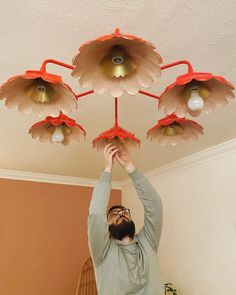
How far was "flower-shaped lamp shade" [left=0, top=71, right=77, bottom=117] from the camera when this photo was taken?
0.93m

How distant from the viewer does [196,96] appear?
3.08 ft

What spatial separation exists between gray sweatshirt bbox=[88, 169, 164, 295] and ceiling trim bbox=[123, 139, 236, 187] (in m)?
1.37

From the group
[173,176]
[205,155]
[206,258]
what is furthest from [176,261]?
[205,155]

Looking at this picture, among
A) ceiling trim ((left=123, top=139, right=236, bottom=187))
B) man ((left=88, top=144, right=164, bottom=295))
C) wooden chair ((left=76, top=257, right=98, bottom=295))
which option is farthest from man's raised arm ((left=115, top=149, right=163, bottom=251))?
wooden chair ((left=76, top=257, right=98, bottom=295))

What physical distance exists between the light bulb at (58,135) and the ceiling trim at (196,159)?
1.77 metres

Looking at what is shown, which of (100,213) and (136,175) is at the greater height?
(136,175)

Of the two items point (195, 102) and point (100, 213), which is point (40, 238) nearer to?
point (100, 213)

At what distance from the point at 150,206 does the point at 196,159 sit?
1.53m

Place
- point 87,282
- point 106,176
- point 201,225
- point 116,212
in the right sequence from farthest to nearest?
point 87,282
point 201,225
point 116,212
point 106,176

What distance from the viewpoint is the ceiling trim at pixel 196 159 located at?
2598 mm

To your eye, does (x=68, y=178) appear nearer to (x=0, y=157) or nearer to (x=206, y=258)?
(x=0, y=157)

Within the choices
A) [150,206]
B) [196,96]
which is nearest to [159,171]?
[150,206]

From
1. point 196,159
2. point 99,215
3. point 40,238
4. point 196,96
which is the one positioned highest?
point 196,159

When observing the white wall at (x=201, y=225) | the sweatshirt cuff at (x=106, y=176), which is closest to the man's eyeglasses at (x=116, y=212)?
the sweatshirt cuff at (x=106, y=176)
